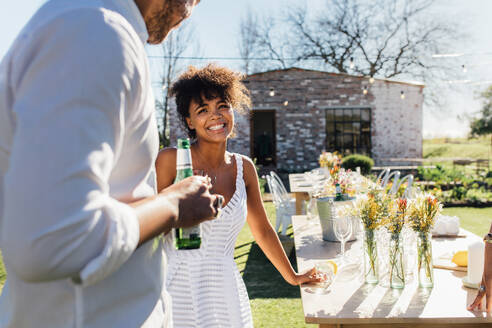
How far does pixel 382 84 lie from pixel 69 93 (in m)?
17.4

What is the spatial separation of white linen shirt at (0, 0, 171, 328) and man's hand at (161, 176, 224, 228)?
12cm

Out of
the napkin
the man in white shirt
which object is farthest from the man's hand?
the napkin

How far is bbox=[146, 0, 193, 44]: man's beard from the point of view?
917 millimetres

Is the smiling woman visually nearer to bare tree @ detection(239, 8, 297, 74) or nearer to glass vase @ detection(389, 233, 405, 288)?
glass vase @ detection(389, 233, 405, 288)

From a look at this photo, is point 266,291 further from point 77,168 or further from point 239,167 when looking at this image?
point 77,168

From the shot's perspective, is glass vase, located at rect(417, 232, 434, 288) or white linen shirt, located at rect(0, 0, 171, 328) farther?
glass vase, located at rect(417, 232, 434, 288)

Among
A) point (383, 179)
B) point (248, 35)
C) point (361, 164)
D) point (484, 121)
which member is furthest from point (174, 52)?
point (484, 121)

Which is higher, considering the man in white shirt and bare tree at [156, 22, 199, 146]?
bare tree at [156, 22, 199, 146]

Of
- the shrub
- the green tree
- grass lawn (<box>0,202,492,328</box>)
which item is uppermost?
the green tree

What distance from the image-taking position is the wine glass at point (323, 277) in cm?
201

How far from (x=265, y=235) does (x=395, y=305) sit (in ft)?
2.21

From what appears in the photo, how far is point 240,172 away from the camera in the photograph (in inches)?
83.7

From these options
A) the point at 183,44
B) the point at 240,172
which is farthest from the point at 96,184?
the point at 183,44

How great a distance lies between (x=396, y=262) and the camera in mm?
2043
